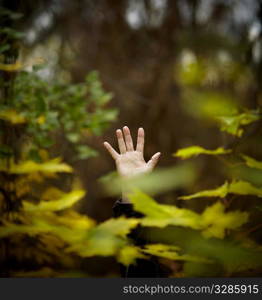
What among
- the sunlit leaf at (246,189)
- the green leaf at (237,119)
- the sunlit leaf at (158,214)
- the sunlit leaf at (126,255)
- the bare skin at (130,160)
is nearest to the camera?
the sunlit leaf at (158,214)

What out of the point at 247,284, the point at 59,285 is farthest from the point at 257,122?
the point at 59,285

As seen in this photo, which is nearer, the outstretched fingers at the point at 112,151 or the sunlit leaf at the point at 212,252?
the sunlit leaf at the point at 212,252

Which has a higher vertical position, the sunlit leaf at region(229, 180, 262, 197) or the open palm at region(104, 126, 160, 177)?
the open palm at region(104, 126, 160, 177)

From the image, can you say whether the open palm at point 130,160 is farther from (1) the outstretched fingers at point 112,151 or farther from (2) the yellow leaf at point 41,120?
(2) the yellow leaf at point 41,120

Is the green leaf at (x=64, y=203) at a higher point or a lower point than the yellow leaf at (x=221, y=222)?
higher

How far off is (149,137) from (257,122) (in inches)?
147

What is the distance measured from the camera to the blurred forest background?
933mm

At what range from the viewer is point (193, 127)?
5664mm

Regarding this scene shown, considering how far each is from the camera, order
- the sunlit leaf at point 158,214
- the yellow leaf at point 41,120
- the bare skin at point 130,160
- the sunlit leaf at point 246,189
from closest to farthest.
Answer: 1. the sunlit leaf at point 158,214
2. the sunlit leaf at point 246,189
3. the bare skin at point 130,160
4. the yellow leaf at point 41,120

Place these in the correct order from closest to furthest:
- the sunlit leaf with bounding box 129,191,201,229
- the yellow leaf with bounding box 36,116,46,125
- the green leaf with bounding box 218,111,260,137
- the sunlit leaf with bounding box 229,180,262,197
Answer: the sunlit leaf with bounding box 129,191,201,229, the sunlit leaf with bounding box 229,180,262,197, the green leaf with bounding box 218,111,260,137, the yellow leaf with bounding box 36,116,46,125

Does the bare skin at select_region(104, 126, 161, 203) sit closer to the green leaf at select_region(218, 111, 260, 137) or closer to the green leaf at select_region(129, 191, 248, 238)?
the green leaf at select_region(218, 111, 260, 137)

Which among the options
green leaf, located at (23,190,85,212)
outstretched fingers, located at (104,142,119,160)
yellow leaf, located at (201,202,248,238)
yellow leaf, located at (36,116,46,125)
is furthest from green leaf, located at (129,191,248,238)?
yellow leaf, located at (36,116,46,125)

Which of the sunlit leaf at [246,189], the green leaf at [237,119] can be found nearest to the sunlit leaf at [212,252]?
the sunlit leaf at [246,189]

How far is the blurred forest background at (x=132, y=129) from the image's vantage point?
36.7 inches
